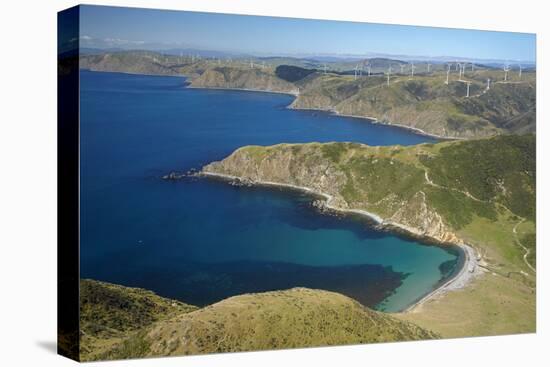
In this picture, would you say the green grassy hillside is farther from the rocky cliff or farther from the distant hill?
the rocky cliff

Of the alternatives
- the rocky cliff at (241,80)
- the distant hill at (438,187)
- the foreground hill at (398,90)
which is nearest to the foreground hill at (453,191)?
the distant hill at (438,187)

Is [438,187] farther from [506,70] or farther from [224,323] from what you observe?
[224,323]

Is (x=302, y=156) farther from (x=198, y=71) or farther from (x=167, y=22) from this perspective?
(x=167, y=22)

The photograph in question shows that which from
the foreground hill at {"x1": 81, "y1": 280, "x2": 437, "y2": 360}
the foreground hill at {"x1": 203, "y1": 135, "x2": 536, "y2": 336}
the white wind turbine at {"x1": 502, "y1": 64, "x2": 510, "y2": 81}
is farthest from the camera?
the white wind turbine at {"x1": 502, "y1": 64, "x2": 510, "y2": 81}

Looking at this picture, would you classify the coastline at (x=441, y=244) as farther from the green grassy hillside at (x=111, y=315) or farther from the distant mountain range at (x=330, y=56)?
the green grassy hillside at (x=111, y=315)

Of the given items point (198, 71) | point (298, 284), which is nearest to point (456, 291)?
point (298, 284)

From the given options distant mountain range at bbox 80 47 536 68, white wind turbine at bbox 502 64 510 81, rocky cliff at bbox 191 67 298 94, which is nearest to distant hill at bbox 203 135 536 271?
white wind turbine at bbox 502 64 510 81
